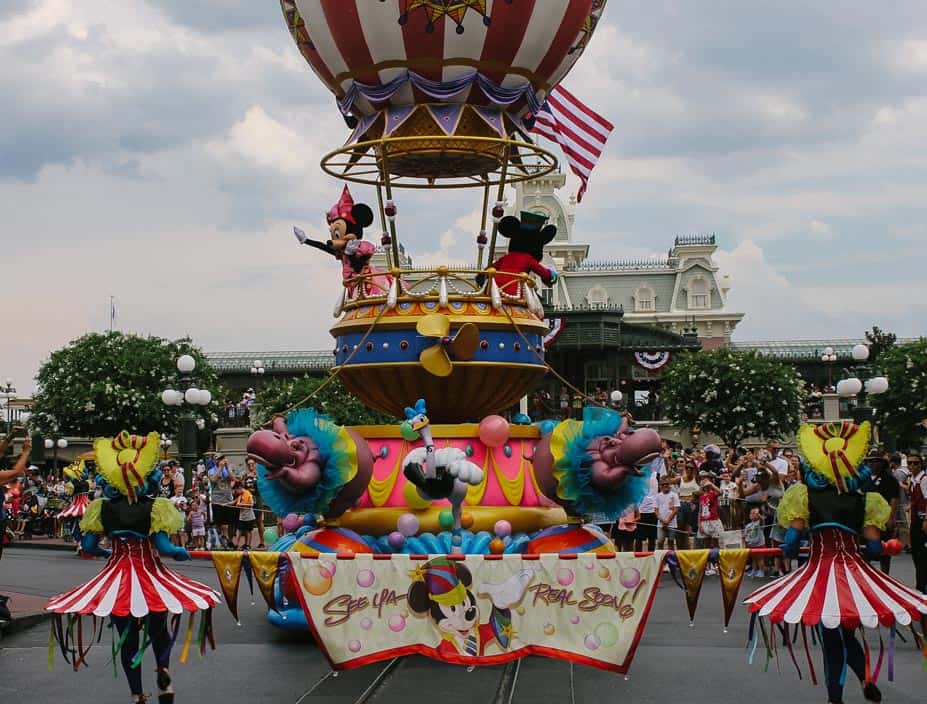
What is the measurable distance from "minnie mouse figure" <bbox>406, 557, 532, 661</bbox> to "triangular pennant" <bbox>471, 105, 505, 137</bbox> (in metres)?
4.49

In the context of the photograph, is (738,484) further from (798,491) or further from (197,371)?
(197,371)

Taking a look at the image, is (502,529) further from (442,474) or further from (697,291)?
(697,291)

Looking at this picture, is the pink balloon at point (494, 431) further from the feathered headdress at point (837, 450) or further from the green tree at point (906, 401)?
the green tree at point (906, 401)

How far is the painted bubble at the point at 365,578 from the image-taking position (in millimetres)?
7816

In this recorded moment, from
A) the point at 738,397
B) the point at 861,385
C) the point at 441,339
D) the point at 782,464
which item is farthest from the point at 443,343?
the point at 738,397

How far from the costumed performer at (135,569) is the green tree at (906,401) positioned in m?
33.6

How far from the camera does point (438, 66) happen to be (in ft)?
34.1

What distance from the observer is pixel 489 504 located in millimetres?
9719

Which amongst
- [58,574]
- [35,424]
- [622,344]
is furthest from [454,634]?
[622,344]

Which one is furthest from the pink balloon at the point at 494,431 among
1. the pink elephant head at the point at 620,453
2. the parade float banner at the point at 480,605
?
the parade float banner at the point at 480,605

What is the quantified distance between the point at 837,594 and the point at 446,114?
5.60 m

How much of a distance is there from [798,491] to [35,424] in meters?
42.3

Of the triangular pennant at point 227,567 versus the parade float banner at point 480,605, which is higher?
the triangular pennant at point 227,567

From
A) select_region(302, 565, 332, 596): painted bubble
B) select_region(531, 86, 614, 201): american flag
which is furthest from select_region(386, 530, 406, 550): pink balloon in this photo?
select_region(531, 86, 614, 201): american flag
